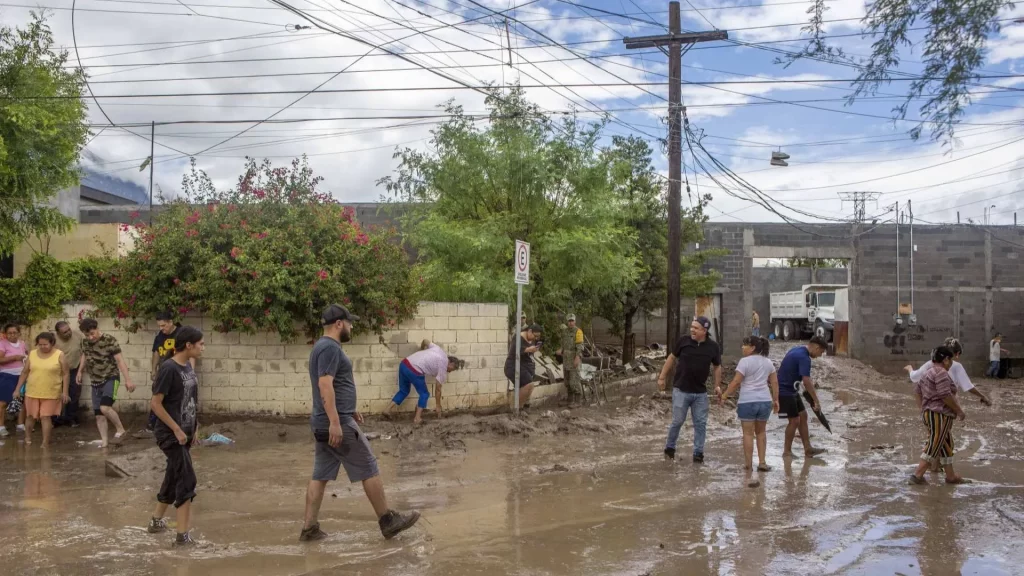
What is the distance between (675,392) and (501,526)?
3.69 metres

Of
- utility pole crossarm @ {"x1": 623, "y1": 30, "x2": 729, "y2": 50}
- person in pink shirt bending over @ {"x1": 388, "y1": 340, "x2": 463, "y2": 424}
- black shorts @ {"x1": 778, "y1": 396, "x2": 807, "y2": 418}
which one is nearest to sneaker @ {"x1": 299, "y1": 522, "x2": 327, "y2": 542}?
person in pink shirt bending over @ {"x1": 388, "y1": 340, "x2": 463, "y2": 424}

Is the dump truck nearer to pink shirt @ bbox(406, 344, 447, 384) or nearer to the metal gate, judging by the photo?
the metal gate

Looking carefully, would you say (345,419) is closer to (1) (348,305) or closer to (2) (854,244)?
(1) (348,305)

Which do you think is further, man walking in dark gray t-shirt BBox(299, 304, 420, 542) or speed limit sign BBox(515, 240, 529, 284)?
speed limit sign BBox(515, 240, 529, 284)

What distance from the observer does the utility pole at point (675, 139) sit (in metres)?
16.1

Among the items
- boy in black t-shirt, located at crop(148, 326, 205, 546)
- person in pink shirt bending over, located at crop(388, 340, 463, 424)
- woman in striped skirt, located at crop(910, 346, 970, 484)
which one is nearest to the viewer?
boy in black t-shirt, located at crop(148, 326, 205, 546)

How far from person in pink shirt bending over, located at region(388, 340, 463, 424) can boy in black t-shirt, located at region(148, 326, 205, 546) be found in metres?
5.81

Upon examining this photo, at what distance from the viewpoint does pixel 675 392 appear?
970cm

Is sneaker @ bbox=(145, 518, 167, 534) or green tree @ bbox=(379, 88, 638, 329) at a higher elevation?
green tree @ bbox=(379, 88, 638, 329)

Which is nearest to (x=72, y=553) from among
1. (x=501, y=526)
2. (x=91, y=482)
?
(x=91, y=482)

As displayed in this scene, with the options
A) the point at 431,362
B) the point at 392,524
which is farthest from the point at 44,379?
the point at 392,524

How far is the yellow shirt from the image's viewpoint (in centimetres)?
1013

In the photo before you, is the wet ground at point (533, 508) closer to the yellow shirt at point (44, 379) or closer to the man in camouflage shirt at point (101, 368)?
the man in camouflage shirt at point (101, 368)

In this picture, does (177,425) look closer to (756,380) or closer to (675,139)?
(756,380)
